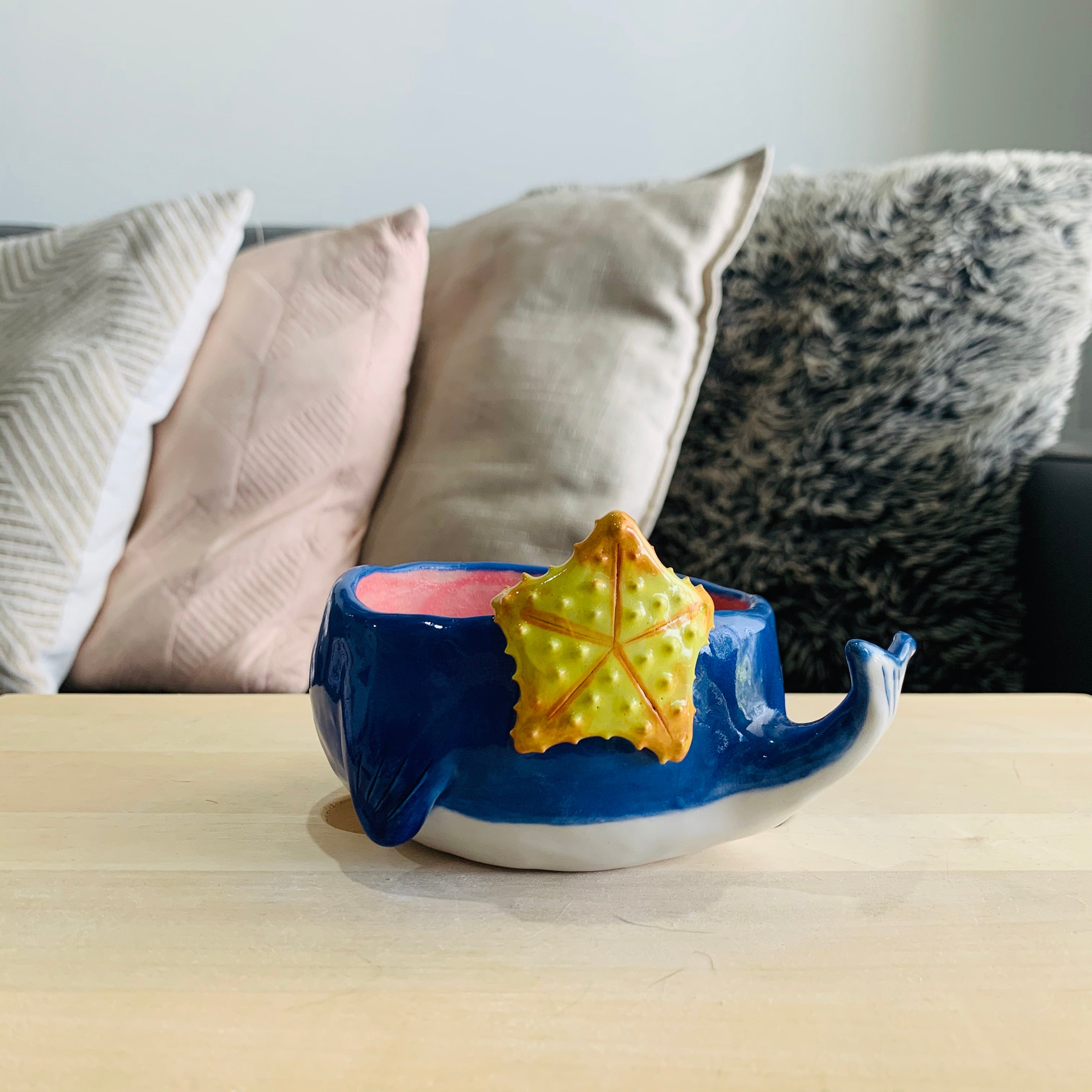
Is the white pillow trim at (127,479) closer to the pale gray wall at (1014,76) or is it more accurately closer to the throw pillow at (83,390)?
the throw pillow at (83,390)

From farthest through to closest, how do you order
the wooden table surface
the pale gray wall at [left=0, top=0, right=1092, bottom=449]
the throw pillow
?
the pale gray wall at [left=0, top=0, right=1092, bottom=449] → the throw pillow → the wooden table surface

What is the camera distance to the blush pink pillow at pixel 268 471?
0.84m

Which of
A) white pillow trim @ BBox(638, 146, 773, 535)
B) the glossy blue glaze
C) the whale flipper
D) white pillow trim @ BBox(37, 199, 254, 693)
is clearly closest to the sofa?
white pillow trim @ BBox(638, 146, 773, 535)

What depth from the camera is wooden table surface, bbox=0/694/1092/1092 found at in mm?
257

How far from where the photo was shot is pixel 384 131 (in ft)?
4.92

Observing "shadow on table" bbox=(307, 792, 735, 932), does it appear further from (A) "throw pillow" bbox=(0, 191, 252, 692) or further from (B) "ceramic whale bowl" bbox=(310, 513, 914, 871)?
A: (A) "throw pillow" bbox=(0, 191, 252, 692)

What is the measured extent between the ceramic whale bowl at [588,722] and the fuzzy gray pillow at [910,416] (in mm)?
601

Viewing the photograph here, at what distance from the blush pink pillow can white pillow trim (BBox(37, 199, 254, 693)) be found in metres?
0.01

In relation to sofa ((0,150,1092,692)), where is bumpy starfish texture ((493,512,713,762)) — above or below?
above

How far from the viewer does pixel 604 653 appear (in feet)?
1.02

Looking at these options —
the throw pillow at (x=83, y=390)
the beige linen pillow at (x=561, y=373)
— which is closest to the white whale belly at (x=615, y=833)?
the beige linen pillow at (x=561, y=373)

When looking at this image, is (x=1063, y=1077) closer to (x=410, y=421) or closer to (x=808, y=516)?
(x=808, y=516)

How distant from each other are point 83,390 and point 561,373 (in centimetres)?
43

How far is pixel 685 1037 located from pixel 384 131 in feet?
4.90
